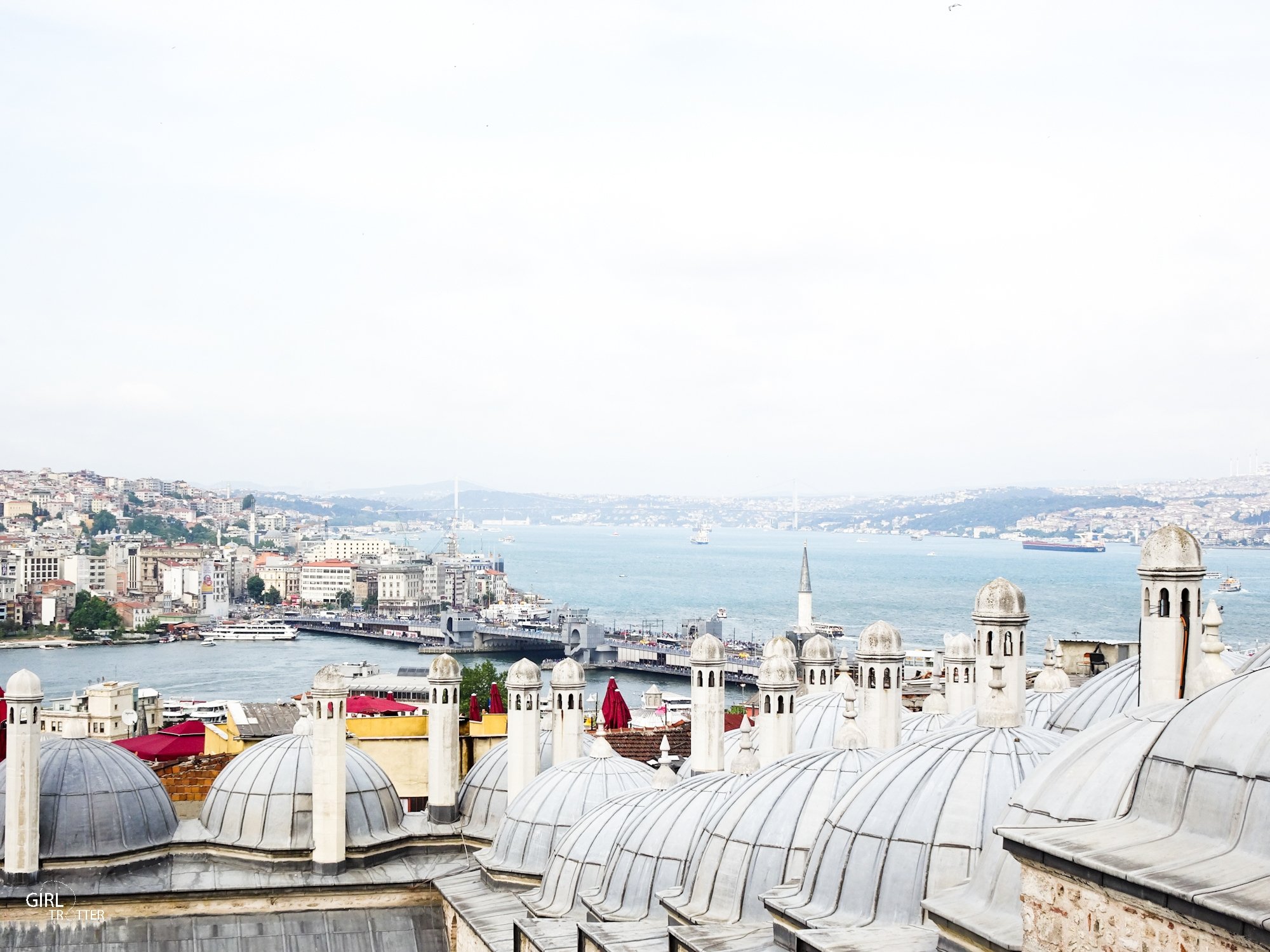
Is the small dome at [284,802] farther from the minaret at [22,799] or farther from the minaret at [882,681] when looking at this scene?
the minaret at [882,681]

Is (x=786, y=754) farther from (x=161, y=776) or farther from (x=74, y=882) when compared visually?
(x=161, y=776)

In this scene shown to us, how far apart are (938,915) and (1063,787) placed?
98cm

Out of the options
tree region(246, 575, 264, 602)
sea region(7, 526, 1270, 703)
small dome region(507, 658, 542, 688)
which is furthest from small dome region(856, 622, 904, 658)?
tree region(246, 575, 264, 602)

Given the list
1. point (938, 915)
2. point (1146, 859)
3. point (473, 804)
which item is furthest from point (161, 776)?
point (1146, 859)

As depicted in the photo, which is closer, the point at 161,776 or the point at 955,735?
the point at 955,735

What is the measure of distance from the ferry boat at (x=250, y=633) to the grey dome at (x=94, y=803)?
74.1 meters

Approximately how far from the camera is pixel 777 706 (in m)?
12.1

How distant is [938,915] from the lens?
6.48 m

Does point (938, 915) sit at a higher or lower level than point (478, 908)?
higher

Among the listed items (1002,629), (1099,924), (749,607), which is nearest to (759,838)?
(1002,629)

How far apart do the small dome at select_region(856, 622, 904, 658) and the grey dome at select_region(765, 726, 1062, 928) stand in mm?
2834

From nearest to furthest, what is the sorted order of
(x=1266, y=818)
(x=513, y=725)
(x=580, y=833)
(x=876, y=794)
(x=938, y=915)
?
(x=1266, y=818) < (x=938, y=915) < (x=876, y=794) < (x=580, y=833) < (x=513, y=725)

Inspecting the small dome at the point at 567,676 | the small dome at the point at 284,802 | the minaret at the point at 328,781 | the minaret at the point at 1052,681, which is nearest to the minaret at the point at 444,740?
the small dome at the point at 284,802

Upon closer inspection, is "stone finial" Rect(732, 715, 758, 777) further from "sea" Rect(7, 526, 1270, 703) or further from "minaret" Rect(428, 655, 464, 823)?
"sea" Rect(7, 526, 1270, 703)
